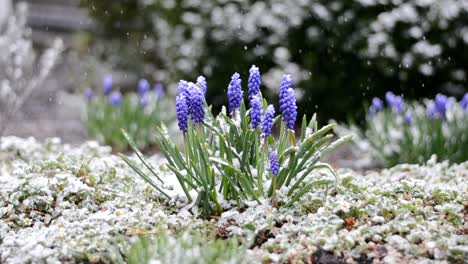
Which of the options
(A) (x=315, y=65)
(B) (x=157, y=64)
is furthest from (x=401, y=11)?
(B) (x=157, y=64)

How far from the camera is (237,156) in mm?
3086

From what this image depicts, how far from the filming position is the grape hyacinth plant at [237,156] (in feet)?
10.0

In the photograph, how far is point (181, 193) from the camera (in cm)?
331

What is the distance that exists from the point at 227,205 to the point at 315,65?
14.3 feet

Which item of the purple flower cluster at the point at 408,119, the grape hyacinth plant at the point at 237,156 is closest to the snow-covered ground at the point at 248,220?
the grape hyacinth plant at the point at 237,156

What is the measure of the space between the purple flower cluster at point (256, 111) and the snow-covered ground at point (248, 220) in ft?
1.26

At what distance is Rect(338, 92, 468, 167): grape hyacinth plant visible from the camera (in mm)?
4996

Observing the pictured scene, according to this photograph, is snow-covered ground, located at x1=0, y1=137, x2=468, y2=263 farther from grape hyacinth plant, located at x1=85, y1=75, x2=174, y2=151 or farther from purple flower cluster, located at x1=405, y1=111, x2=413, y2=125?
grape hyacinth plant, located at x1=85, y1=75, x2=174, y2=151

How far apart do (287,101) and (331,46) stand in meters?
4.39

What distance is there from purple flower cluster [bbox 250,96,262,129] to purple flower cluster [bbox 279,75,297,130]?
101mm

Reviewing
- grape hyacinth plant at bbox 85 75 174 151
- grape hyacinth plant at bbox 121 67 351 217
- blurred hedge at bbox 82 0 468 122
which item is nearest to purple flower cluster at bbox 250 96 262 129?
grape hyacinth plant at bbox 121 67 351 217

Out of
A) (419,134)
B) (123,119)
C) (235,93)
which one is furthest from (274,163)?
(123,119)

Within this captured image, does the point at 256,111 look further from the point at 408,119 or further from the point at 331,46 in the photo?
the point at 331,46

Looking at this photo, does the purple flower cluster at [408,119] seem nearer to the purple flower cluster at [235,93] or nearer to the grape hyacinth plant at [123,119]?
the grape hyacinth plant at [123,119]
